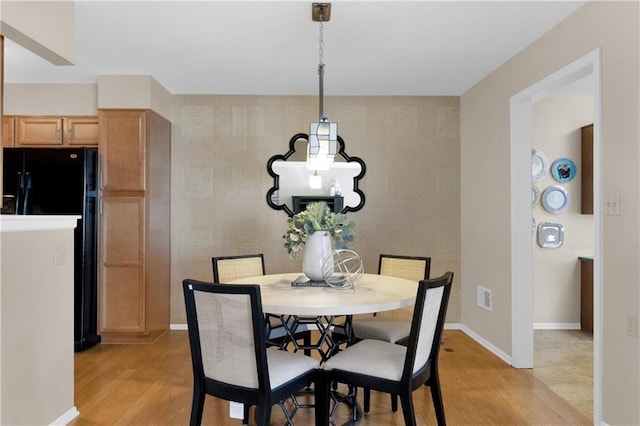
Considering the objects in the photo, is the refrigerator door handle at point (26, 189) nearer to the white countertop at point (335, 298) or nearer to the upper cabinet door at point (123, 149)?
the upper cabinet door at point (123, 149)

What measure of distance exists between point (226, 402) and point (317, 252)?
1.13m

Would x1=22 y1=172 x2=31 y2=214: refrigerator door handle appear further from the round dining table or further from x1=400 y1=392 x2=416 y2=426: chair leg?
x1=400 y1=392 x2=416 y2=426: chair leg

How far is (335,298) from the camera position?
2217mm

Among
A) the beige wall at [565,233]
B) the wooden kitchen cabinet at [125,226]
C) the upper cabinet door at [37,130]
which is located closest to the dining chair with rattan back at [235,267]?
the wooden kitchen cabinet at [125,226]

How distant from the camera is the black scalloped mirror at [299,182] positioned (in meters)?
4.64

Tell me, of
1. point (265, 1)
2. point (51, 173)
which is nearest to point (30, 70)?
point (51, 173)

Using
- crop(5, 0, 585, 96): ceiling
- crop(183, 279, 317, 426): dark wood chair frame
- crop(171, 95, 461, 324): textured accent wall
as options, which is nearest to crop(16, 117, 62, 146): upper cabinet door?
crop(5, 0, 585, 96): ceiling

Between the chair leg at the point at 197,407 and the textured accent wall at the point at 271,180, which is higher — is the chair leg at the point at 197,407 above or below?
below

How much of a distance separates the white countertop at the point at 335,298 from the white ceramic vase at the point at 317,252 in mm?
139

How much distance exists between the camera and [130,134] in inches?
159

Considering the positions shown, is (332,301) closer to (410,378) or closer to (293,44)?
(410,378)

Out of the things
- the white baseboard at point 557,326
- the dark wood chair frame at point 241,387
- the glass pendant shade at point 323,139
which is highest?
the glass pendant shade at point 323,139

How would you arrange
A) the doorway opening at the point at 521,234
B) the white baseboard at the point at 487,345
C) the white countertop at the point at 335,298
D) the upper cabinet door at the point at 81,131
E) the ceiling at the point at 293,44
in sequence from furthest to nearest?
1. the upper cabinet door at the point at 81,131
2. the white baseboard at the point at 487,345
3. the doorway opening at the point at 521,234
4. the ceiling at the point at 293,44
5. the white countertop at the point at 335,298

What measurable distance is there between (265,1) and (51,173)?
8.14ft
